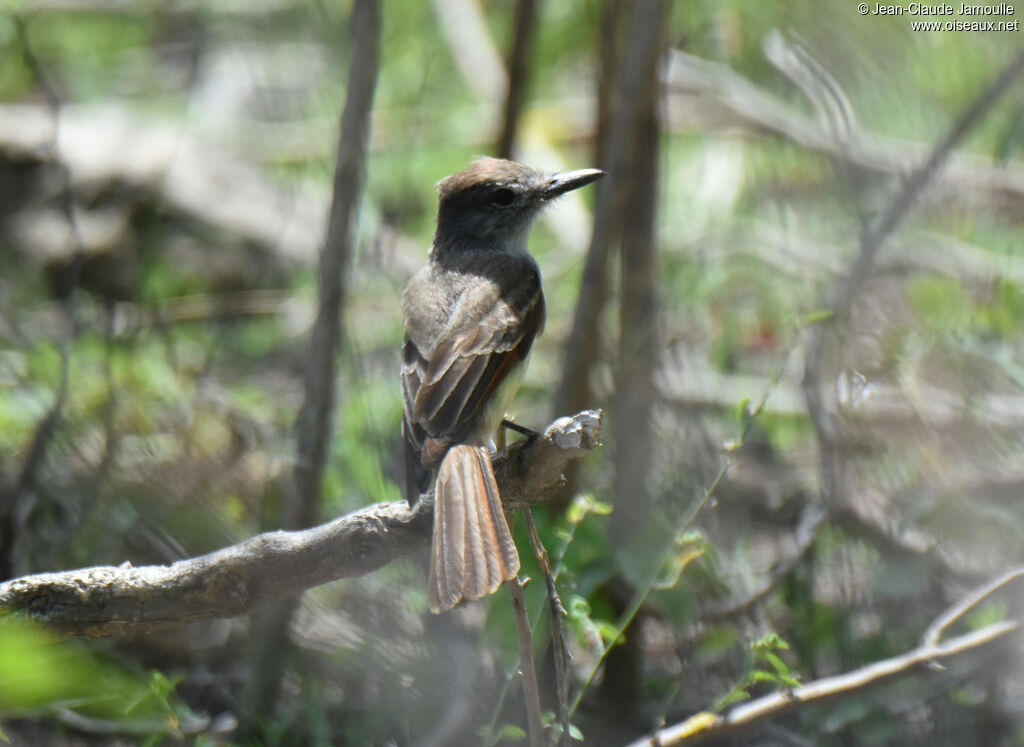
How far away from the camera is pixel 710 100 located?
7.27 meters

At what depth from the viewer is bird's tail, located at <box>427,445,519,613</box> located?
234cm

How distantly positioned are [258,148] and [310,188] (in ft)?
2.01

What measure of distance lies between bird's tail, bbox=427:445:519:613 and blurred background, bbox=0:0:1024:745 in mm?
270

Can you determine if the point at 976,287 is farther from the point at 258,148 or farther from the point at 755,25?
the point at 258,148

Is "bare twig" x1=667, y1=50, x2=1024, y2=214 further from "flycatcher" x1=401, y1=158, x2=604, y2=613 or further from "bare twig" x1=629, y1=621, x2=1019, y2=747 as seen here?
"bare twig" x1=629, y1=621, x2=1019, y2=747

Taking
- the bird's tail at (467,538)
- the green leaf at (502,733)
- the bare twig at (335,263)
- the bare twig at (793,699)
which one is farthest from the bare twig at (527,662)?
the bare twig at (335,263)

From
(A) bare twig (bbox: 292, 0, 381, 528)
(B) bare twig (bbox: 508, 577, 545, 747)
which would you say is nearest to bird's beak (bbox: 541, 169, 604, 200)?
(A) bare twig (bbox: 292, 0, 381, 528)

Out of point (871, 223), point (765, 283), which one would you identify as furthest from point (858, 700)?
point (765, 283)

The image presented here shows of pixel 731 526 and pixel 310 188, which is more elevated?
pixel 310 188

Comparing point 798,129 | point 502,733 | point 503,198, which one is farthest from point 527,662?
point 798,129

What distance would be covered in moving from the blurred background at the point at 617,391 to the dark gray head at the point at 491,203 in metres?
0.23

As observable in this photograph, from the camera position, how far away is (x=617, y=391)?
3.99 meters

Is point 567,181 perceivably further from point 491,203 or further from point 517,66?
point 517,66

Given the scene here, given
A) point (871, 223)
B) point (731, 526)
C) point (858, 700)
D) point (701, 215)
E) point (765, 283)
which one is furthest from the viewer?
point (701, 215)
